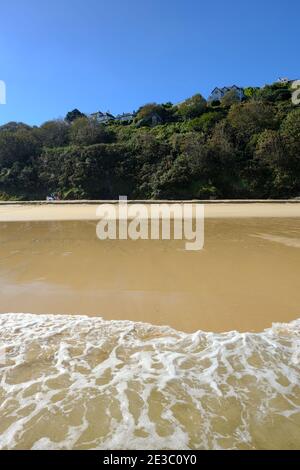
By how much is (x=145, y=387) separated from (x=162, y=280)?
311 cm

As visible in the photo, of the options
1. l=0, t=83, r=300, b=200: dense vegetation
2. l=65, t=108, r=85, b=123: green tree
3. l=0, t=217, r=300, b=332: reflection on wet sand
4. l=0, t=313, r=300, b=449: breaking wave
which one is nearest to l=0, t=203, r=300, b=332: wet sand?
l=0, t=217, r=300, b=332: reflection on wet sand

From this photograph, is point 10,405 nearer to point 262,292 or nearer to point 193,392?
point 193,392

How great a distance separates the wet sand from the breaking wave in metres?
0.52

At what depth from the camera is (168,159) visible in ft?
114

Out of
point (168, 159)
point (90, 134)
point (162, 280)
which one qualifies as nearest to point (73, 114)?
point (90, 134)

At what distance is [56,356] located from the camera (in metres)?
3.54

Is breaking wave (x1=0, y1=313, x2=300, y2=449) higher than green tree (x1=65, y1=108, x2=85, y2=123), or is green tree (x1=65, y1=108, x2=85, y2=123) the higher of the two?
green tree (x1=65, y1=108, x2=85, y2=123)

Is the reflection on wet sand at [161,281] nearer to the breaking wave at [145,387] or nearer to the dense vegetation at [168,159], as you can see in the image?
the breaking wave at [145,387]

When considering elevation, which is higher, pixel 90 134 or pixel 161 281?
pixel 90 134

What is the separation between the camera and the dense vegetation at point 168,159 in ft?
103

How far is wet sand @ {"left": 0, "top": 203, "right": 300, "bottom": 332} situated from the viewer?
4.62m

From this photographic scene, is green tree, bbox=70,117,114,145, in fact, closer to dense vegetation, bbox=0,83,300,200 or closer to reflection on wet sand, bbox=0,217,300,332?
dense vegetation, bbox=0,83,300,200

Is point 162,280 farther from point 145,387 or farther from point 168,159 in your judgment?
point 168,159
